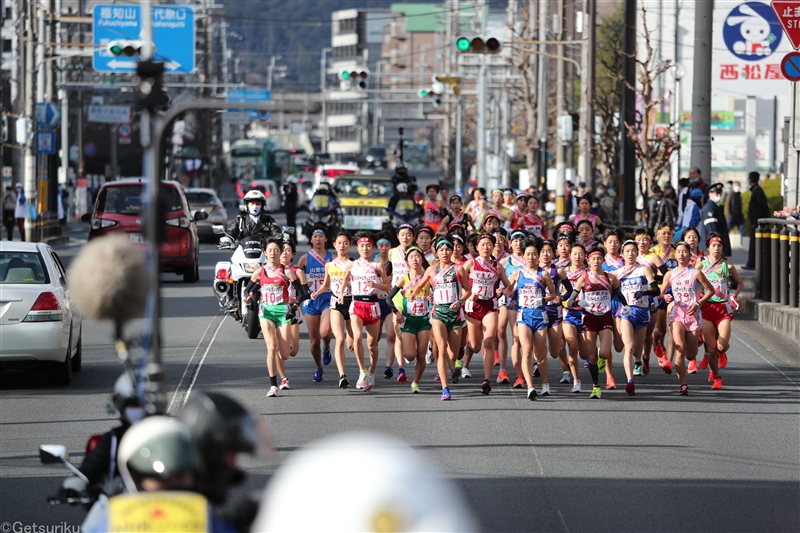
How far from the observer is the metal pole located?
71.2 feet

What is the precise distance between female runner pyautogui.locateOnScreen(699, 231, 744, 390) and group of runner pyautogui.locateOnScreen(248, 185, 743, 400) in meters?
0.01

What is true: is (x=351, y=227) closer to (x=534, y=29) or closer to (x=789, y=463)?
(x=534, y=29)

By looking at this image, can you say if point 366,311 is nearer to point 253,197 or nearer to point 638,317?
point 638,317

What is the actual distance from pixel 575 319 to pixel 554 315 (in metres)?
0.23

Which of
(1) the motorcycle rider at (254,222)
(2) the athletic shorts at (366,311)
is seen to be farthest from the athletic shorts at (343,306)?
(1) the motorcycle rider at (254,222)

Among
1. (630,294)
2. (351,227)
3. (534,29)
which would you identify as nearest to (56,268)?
(630,294)

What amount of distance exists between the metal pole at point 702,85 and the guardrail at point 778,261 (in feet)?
5.04

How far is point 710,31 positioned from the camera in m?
21.7

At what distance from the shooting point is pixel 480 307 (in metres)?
14.5

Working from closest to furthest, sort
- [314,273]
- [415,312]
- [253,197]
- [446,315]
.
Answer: [446,315]
[415,312]
[314,273]
[253,197]

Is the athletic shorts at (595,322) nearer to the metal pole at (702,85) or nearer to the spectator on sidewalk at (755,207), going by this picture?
the metal pole at (702,85)

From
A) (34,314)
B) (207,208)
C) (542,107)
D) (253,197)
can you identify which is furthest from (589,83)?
(34,314)

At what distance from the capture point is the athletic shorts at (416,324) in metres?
14.0

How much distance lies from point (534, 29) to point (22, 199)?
2052 cm
